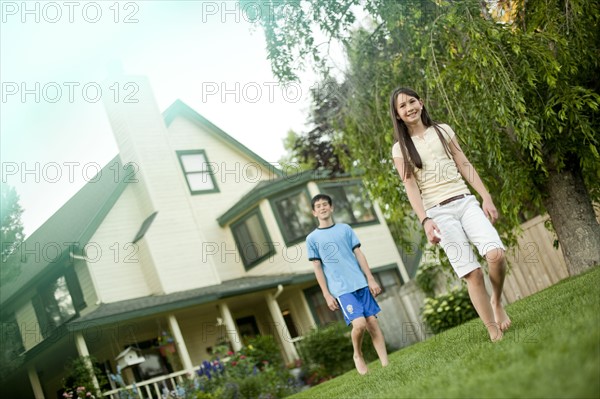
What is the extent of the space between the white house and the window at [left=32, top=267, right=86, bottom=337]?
0.04 m

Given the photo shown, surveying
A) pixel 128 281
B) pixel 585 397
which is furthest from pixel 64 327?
pixel 585 397

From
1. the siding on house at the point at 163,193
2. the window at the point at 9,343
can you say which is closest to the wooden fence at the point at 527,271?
the siding on house at the point at 163,193

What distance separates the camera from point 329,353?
15.2 m

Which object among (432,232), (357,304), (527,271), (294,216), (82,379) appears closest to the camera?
(432,232)

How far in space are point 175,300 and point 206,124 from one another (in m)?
6.89

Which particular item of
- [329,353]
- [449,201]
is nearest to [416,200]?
[449,201]

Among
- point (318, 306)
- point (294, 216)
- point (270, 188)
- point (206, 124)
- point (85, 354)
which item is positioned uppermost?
point (206, 124)

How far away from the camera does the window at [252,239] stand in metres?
19.4

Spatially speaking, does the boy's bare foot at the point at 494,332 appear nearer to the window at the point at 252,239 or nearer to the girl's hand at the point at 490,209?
the girl's hand at the point at 490,209

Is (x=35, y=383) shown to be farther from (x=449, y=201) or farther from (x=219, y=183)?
(x=449, y=201)

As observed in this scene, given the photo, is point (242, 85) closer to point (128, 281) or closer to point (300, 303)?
point (128, 281)

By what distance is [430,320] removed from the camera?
43.6ft

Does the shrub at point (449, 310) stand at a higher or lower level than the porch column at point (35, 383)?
lower

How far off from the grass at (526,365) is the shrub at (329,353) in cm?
1021
